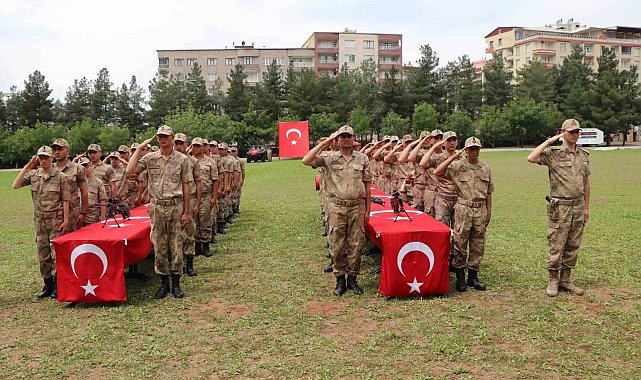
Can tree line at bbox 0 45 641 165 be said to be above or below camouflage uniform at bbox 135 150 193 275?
above

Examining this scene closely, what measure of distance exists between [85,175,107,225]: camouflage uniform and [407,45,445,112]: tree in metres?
50.3

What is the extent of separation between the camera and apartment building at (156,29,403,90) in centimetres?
7150

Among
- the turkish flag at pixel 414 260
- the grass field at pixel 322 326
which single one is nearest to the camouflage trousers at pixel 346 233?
the turkish flag at pixel 414 260

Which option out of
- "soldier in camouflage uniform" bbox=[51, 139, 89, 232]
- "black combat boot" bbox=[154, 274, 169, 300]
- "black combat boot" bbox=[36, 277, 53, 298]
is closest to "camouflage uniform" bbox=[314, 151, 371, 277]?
"black combat boot" bbox=[154, 274, 169, 300]

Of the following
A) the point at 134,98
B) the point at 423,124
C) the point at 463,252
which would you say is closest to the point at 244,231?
the point at 463,252

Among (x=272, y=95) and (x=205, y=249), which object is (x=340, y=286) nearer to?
(x=205, y=249)

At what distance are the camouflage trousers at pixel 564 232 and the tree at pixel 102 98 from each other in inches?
2203

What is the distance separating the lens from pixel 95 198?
7.96 metres

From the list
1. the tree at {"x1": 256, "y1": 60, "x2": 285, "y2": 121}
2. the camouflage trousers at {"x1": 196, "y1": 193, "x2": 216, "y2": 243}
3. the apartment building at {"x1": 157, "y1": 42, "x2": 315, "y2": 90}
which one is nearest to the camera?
the camouflage trousers at {"x1": 196, "y1": 193, "x2": 216, "y2": 243}

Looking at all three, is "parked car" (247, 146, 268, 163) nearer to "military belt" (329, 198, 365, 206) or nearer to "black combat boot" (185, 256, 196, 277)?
"black combat boot" (185, 256, 196, 277)

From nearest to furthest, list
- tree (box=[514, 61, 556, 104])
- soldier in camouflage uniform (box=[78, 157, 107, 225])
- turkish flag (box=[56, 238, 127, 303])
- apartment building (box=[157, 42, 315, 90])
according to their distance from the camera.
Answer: turkish flag (box=[56, 238, 127, 303]) < soldier in camouflage uniform (box=[78, 157, 107, 225]) < tree (box=[514, 61, 556, 104]) < apartment building (box=[157, 42, 315, 90])

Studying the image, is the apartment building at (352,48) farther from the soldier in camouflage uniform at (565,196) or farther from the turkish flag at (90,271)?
the turkish flag at (90,271)

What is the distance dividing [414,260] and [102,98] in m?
56.6

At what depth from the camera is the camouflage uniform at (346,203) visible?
20.8 ft
